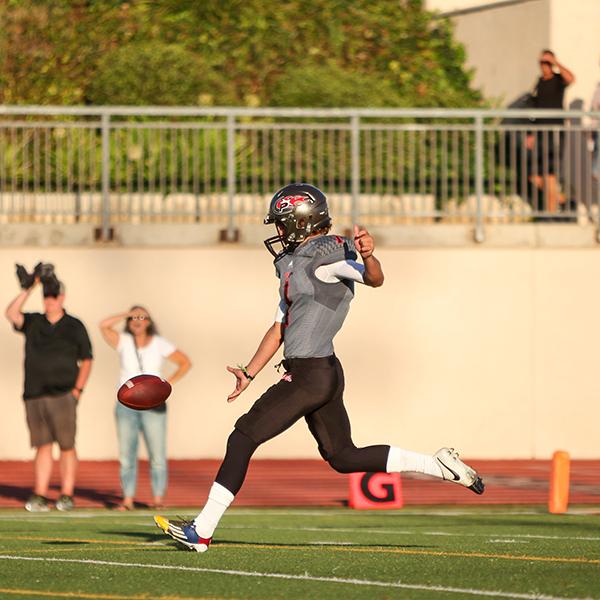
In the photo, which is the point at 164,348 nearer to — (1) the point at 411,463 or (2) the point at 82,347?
(2) the point at 82,347

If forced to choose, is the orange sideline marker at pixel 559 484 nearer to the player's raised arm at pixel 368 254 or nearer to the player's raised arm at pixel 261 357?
the player's raised arm at pixel 261 357

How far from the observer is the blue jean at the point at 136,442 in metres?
15.1

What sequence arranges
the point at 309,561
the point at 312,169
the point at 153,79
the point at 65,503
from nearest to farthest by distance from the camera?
the point at 309,561
the point at 65,503
the point at 312,169
the point at 153,79

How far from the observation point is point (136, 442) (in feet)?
49.9

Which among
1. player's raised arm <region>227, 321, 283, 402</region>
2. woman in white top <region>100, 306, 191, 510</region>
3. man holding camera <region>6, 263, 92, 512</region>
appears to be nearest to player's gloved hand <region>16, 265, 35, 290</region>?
man holding camera <region>6, 263, 92, 512</region>

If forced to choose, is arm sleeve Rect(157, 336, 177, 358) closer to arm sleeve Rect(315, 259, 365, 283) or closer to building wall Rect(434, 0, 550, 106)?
arm sleeve Rect(315, 259, 365, 283)

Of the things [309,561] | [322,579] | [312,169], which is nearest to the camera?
[322,579]

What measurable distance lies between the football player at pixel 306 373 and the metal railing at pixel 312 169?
393 inches

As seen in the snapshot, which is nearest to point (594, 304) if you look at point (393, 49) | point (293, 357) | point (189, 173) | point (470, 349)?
point (470, 349)

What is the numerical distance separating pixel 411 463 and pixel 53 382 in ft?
20.6

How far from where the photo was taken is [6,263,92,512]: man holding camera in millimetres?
15094

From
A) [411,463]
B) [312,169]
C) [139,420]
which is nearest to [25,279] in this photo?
[139,420]

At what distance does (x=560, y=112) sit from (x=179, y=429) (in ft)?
19.0

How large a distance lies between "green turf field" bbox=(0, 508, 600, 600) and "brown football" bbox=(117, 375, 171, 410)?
864 millimetres
